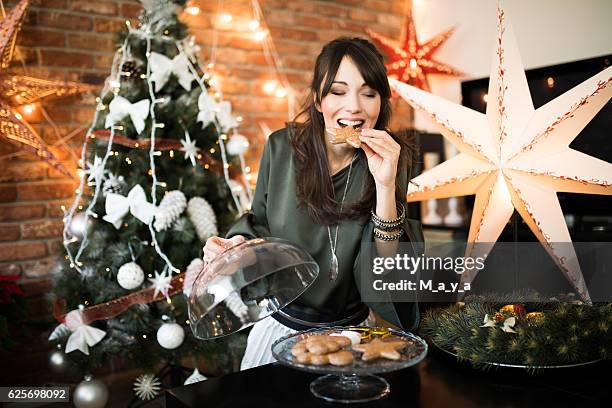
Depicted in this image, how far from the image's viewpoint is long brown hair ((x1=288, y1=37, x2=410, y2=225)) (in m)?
1.45

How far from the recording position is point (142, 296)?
2160 mm

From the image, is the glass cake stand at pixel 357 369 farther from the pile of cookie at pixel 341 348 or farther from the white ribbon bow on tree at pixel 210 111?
the white ribbon bow on tree at pixel 210 111

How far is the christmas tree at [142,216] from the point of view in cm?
214

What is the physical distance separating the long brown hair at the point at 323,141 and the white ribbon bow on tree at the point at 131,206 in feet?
2.44

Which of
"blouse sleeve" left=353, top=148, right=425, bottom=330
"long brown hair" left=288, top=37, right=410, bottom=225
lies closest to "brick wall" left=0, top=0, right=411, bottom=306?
"long brown hair" left=288, top=37, right=410, bottom=225

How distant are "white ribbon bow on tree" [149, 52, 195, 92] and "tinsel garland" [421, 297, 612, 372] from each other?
5.34ft

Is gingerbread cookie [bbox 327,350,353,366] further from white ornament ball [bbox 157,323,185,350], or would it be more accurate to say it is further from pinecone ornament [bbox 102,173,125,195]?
pinecone ornament [bbox 102,173,125,195]

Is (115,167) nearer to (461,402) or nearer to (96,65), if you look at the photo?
(96,65)

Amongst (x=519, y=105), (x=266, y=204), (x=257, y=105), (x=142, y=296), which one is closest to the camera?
(x=519, y=105)

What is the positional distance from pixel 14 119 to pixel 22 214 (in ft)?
1.56

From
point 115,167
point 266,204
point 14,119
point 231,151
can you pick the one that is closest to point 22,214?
point 14,119

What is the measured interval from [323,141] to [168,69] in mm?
964

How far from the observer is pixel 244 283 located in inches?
39.1

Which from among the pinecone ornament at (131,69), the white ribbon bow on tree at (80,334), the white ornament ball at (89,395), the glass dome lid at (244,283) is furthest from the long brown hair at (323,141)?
the white ornament ball at (89,395)
